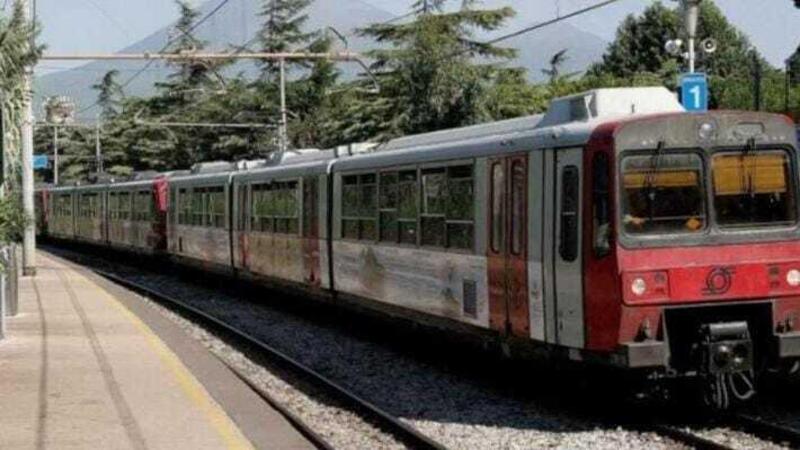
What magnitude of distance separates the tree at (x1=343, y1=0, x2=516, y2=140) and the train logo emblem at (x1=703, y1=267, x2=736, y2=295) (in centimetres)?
3147

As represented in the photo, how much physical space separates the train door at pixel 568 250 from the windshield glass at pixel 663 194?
46 cm

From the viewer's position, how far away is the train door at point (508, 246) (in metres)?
13.6

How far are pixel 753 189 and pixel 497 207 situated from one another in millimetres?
2648

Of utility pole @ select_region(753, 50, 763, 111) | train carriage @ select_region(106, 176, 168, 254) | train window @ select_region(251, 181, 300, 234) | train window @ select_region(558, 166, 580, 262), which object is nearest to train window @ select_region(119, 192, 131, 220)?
train carriage @ select_region(106, 176, 168, 254)

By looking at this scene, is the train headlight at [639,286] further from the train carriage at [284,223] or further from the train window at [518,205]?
the train carriage at [284,223]

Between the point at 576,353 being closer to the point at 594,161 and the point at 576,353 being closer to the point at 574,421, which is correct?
the point at 574,421

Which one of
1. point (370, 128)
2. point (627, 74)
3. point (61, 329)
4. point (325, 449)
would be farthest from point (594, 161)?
point (627, 74)

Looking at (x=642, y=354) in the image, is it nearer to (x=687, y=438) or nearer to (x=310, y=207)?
(x=687, y=438)

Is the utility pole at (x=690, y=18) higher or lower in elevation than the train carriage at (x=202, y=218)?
higher

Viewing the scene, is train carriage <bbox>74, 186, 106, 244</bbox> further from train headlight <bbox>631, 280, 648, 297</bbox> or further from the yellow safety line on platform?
train headlight <bbox>631, 280, 648, 297</bbox>

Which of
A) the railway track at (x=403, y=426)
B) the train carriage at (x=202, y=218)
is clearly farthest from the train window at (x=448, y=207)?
the train carriage at (x=202, y=218)

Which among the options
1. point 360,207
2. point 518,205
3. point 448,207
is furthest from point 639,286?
point 360,207

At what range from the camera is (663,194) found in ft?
40.8

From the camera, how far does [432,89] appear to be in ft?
145
